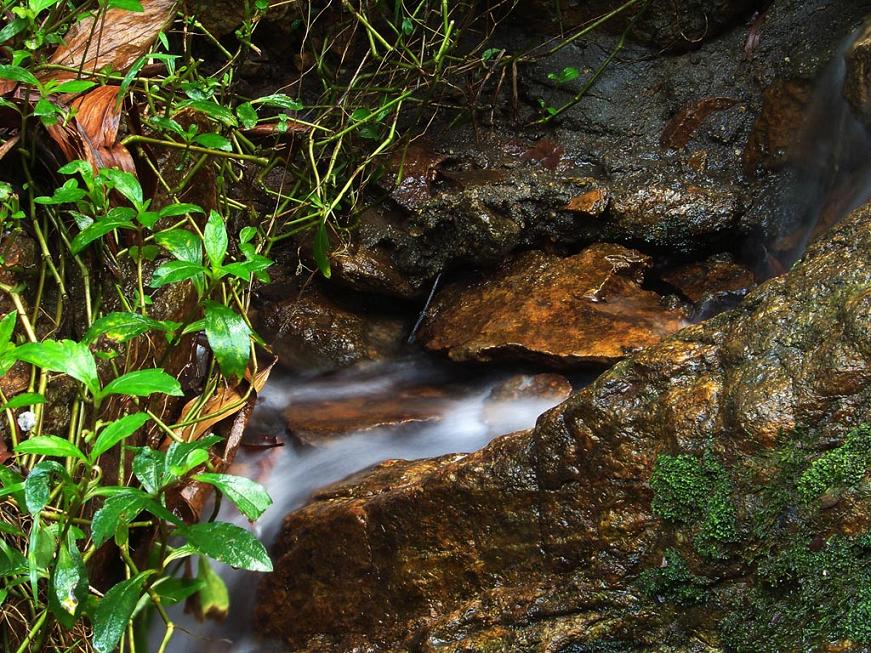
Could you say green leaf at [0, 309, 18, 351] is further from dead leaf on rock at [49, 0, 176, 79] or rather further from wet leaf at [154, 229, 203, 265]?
dead leaf on rock at [49, 0, 176, 79]

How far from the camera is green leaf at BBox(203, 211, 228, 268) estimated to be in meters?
1.95

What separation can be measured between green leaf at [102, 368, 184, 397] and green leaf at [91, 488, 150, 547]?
7.9 inches

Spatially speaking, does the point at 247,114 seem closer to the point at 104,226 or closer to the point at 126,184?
the point at 126,184

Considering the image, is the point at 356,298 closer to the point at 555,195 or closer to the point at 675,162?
the point at 555,195

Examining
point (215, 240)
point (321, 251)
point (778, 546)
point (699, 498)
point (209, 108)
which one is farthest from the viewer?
point (321, 251)

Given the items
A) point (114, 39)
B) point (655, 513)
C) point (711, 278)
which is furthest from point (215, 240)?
point (711, 278)

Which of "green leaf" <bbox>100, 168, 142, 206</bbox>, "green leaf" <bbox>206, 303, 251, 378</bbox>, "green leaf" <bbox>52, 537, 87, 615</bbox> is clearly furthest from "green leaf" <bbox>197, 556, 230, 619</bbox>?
"green leaf" <bbox>100, 168, 142, 206</bbox>

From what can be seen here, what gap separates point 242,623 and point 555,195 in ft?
10.0

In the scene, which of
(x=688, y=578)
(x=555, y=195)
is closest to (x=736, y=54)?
(x=555, y=195)

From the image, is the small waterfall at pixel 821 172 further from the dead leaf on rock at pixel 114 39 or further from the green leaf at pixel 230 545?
the green leaf at pixel 230 545

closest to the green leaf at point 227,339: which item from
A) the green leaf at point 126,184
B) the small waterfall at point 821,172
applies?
the green leaf at point 126,184

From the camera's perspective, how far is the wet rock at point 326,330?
4773 mm

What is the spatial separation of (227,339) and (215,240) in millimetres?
301

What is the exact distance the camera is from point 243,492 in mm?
Answer: 1514
